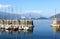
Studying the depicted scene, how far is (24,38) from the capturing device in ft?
155

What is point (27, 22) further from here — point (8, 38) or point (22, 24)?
point (8, 38)

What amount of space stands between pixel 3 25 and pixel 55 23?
2317 cm

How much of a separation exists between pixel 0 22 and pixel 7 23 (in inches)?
115

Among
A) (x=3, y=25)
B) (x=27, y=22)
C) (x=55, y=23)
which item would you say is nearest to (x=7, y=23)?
Answer: (x=3, y=25)

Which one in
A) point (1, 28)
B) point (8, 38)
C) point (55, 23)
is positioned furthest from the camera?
point (55, 23)

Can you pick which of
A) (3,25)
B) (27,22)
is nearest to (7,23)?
(3,25)

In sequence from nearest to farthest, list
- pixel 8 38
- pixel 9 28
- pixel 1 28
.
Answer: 1. pixel 8 38
2. pixel 9 28
3. pixel 1 28

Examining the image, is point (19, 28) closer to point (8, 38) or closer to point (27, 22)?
point (27, 22)

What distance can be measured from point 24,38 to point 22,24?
961 inches

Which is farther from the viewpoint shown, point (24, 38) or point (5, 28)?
point (5, 28)

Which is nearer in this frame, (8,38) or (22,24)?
(8,38)

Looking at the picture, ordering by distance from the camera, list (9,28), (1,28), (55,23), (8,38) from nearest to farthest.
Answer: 1. (8,38)
2. (9,28)
3. (1,28)
4. (55,23)

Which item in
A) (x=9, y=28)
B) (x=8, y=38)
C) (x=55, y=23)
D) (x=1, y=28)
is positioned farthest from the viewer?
(x=55, y=23)

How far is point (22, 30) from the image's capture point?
63.9 meters
